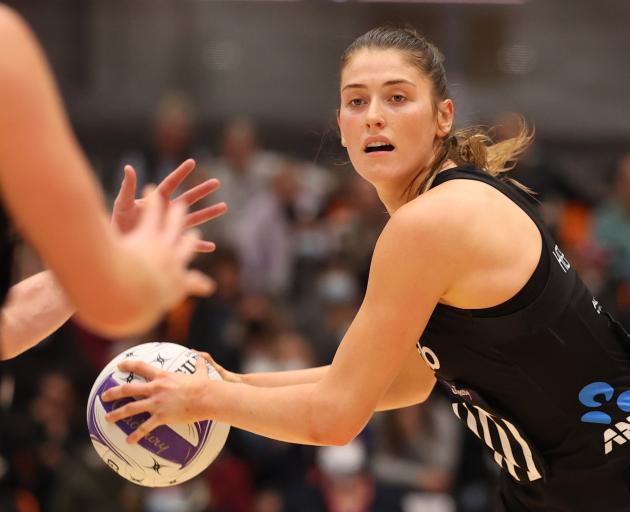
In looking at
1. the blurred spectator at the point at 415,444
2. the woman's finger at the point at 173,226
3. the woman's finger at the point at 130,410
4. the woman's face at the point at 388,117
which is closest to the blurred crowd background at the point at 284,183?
the blurred spectator at the point at 415,444

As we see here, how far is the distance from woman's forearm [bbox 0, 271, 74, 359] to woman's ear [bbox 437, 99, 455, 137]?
1.29 metres

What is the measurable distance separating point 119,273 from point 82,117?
8.31 metres

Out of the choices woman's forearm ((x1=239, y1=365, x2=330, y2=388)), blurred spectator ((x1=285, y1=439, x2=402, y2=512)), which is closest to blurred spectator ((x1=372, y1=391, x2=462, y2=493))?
blurred spectator ((x1=285, y1=439, x2=402, y2=512))

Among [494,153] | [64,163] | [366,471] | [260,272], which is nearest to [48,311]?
[64,163]

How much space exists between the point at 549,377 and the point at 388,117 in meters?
0.91

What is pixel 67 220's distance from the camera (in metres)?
2.21

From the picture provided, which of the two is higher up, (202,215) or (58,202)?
(58,202)

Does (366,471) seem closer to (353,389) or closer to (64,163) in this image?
(353,389)

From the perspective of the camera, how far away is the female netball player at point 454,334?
9.87 ft

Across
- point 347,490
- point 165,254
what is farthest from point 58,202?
Result: point 347,490

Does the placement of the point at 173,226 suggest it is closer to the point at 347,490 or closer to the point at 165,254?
the point at 165,254

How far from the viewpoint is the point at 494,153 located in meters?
3.63

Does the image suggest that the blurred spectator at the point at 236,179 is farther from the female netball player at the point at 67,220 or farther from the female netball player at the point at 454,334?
the female netball player at the point at 67,220

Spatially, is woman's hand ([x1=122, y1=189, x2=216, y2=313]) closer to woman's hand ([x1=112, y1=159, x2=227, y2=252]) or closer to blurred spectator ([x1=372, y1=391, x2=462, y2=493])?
woman's hand ([x1=112, y1=159, x2=227, y2=252])
